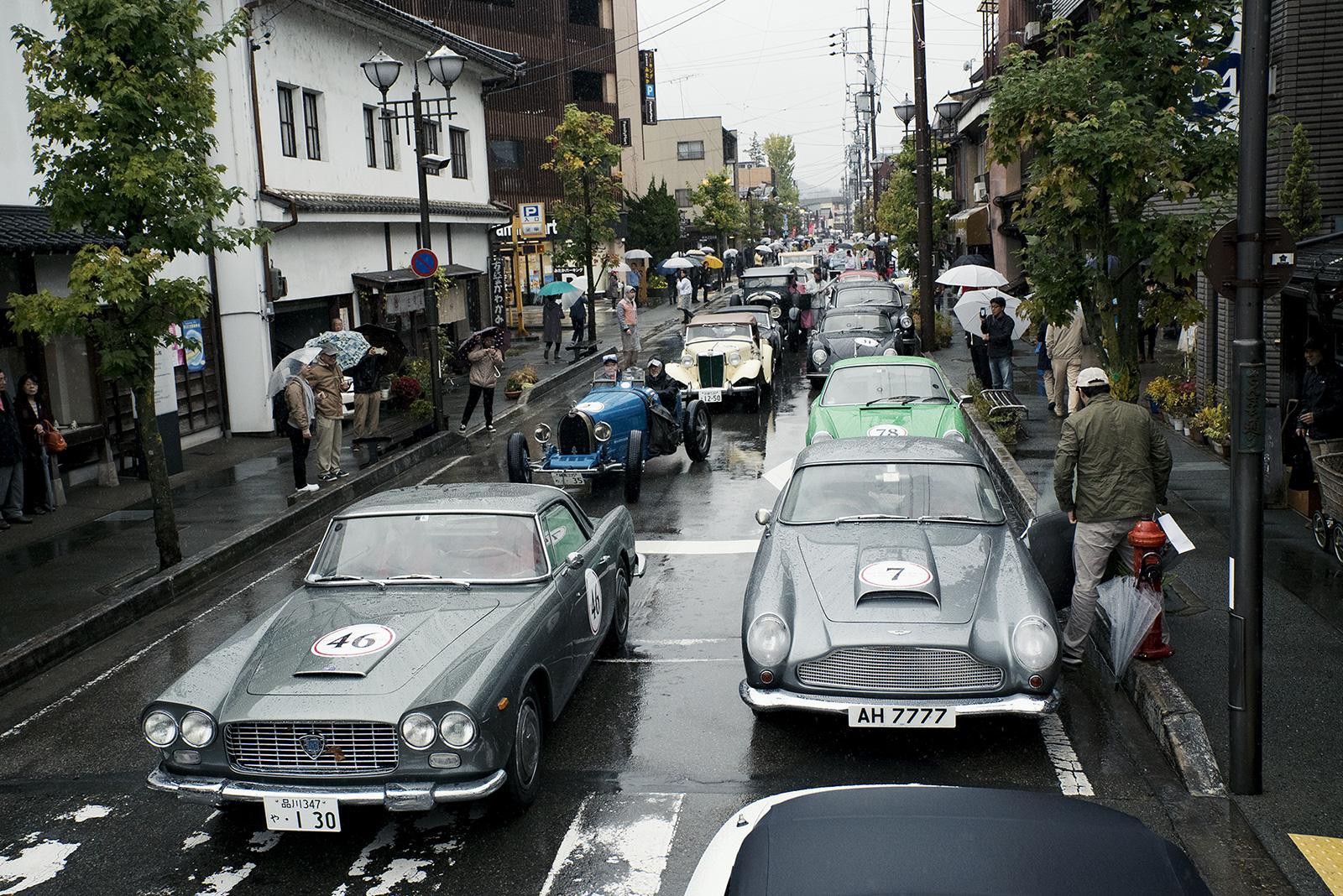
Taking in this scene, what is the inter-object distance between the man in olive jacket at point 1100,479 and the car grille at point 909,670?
1849mm

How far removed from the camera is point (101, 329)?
446 inches

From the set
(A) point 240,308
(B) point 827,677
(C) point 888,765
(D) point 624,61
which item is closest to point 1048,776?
(C) point 888,765

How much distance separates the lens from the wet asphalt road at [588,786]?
5840 mm

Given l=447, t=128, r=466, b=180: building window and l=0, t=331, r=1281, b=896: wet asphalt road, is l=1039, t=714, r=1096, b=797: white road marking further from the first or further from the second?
l=447, t=128, r=466, b=180: building window

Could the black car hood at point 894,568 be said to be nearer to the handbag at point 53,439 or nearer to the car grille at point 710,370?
the handbag at point 53,439

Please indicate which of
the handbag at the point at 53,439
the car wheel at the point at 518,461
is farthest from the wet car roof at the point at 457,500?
the handbag at the point at 53,439

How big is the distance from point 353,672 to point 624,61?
63.7m

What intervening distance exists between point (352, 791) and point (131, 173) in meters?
7.36

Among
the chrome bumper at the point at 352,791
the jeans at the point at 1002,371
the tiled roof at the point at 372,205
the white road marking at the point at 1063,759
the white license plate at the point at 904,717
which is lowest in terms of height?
the white road marking at the point at 1063,759

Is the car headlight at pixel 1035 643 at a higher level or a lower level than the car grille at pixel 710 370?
lower

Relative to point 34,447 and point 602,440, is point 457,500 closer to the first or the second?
point 602,440

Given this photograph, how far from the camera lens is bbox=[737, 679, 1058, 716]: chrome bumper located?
21.7 feet

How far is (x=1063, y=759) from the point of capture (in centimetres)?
687

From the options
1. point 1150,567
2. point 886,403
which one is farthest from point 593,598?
point 886,403
